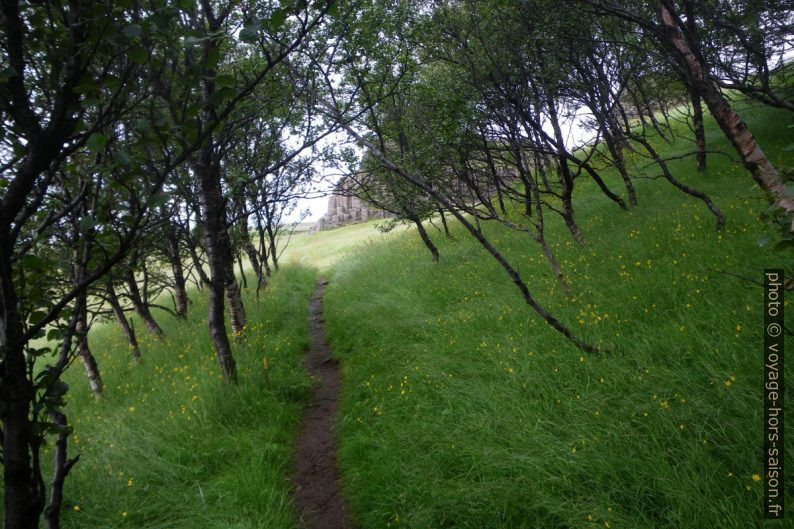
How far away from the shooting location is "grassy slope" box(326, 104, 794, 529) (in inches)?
140

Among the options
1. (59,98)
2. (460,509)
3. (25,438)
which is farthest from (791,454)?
(59,98)

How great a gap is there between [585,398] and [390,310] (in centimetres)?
662

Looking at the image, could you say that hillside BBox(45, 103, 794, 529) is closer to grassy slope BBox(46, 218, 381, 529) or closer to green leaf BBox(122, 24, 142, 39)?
grassy slope BBox(46, 218, 381, 529)

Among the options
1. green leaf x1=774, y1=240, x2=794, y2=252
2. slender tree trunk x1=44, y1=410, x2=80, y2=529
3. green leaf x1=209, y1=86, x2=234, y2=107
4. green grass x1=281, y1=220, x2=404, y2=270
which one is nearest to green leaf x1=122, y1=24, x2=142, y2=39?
green leaf x1=209, y1=86, x2=234, y2=107

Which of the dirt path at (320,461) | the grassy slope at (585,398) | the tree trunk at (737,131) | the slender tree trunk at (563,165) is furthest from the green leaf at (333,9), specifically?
the slender tree trunk at (563,165)

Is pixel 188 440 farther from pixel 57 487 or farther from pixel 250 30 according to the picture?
pixel 250 30

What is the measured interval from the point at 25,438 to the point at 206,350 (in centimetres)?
839

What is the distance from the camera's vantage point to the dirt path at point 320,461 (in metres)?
4.89

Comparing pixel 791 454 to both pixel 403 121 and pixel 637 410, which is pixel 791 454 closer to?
pixel 637 410

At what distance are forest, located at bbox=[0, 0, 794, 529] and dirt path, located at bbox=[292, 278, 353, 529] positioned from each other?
0.35 ft

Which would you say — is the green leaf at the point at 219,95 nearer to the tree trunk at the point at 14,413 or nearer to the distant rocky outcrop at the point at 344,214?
the tree trunk at the point at 14,413

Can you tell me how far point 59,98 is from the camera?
5.25 ft

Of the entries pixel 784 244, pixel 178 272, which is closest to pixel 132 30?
pixel 784 244

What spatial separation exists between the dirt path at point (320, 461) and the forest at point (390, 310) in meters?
0.11
